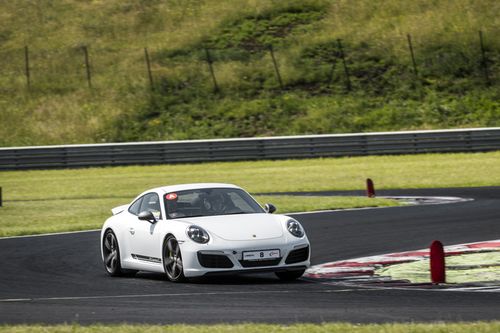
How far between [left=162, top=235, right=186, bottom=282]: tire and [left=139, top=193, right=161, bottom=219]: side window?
72cm

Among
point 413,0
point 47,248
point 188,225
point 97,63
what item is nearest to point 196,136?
point 97,63

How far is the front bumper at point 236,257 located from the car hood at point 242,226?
0.36ft

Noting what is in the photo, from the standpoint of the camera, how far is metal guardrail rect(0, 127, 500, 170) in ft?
118

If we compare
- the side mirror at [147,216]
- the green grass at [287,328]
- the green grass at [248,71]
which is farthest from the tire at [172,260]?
the green grass at [248,71]

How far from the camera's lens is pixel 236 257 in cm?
1242

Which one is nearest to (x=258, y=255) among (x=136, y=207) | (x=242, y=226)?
(x=242, y=226)

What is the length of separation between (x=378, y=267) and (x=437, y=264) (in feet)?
6.25

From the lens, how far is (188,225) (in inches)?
505

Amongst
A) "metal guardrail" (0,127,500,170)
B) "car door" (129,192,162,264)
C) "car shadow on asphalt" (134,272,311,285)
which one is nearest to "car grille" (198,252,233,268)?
"car shadow on asphalt" (134,272,311,285)

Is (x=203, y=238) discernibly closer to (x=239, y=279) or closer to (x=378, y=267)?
(x=239, y=279)

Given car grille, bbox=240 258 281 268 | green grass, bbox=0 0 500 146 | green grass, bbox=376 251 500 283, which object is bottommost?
green grass, bbox=376 251 500 283

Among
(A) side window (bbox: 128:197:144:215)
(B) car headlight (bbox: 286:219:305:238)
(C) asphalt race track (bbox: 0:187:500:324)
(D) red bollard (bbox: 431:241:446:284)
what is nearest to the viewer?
(C) asphalt race track (bbox: 0:187:500:324)

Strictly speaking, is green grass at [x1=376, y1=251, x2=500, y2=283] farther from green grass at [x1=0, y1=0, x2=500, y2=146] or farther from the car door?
green grass at [x1=0, y1=0, x2=500, y2=146]

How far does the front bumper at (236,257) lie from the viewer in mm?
12430
